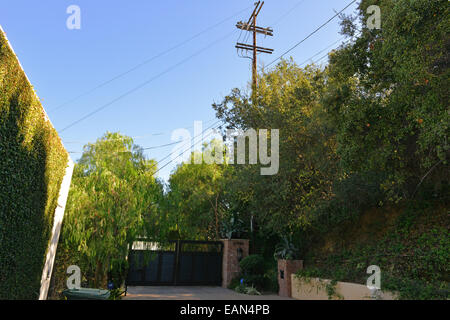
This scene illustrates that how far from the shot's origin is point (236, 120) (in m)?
17.1

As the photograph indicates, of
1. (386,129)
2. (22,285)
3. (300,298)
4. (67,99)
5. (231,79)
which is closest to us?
(22,285)

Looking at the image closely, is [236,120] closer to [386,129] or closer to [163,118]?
[163,118]

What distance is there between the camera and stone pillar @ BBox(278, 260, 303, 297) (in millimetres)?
10344

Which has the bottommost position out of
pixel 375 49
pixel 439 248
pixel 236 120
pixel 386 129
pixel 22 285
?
pixel 22 285

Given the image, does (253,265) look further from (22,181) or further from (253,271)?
(22,181)

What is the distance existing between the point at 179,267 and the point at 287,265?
17.1 ft

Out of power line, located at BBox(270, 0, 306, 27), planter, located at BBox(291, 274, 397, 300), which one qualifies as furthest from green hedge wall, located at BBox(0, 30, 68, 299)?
power line, located at BBox(270, 0, 306, 27)

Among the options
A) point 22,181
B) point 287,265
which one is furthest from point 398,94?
point 22,181

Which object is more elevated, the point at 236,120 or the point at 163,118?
the point at 236,120

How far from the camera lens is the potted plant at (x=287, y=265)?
1041cm

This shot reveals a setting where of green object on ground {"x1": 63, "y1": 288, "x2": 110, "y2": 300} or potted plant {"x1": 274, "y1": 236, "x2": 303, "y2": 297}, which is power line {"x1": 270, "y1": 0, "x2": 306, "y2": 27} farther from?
green object on ground {"x1": 63, "y1": 288, "x2": 110, "y2": 300}

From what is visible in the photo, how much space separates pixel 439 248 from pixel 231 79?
1262 cm

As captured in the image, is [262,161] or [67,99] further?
[67,99]

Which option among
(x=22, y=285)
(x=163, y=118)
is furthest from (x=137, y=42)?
(x=22, y=285)
